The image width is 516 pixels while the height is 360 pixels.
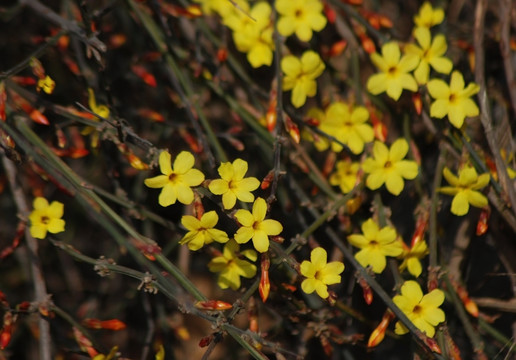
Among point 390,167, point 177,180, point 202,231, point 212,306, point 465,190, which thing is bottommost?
point 465,190

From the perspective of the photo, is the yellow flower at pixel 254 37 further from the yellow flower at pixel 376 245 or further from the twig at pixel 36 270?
the twig at pixel 36 270

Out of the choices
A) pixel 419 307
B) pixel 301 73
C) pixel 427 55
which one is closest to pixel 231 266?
pixel 419 307

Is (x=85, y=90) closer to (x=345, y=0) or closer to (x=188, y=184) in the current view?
(x=188, y=184)

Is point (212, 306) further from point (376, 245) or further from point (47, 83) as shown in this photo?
point (47, 83)

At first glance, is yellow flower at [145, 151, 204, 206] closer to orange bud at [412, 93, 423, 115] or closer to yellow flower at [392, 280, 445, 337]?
yellow flower at [392, 280, 445, 337]

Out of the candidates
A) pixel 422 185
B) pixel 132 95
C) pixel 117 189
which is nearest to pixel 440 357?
pixel 422 185

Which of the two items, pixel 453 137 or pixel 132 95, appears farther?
pixel 132 95
